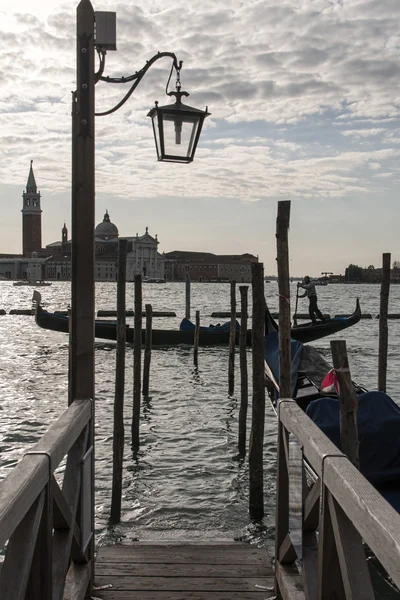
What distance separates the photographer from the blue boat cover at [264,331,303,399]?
A: 602 cm

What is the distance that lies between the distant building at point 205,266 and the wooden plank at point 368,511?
96938 millimetres

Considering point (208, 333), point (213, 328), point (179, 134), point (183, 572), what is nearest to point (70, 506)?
point (183, 572)

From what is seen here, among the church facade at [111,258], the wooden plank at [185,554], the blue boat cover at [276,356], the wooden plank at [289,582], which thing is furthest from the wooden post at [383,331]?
the church facade at [111,258]

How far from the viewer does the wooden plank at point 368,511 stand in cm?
108

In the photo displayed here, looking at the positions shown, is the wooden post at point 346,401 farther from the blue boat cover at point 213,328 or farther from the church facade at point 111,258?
the church facade at point 111,258

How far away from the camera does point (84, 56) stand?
2467 millimetres

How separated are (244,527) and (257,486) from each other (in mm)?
278

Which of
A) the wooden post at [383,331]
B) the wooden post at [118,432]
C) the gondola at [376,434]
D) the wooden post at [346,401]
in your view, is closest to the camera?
the wooden post at [346,401]

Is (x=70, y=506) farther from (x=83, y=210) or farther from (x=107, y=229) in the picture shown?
(x=107, y=229)

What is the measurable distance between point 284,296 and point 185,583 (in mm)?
2121

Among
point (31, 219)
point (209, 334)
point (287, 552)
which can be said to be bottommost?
point (209, 334)

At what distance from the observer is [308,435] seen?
6.13ft

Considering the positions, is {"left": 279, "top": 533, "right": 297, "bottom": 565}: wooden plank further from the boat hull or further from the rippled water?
the boat hull

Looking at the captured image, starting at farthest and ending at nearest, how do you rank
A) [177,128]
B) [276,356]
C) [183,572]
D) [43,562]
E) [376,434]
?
1. [276,356]
2. [376,434]
3. [177,128]
4. [183,572]
5. [43,562]
